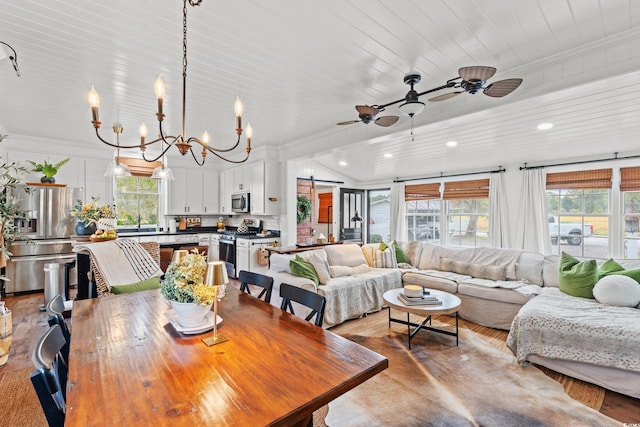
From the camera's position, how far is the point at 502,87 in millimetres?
2205

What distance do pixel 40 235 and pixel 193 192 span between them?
107 inches

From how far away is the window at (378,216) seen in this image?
7659mm

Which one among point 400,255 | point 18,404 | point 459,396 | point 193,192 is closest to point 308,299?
point 459,396

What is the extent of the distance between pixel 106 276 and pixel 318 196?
18.3ft

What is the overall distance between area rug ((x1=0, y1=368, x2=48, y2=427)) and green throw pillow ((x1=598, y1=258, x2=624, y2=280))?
5.01 meters

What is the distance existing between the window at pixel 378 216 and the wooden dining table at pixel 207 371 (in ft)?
20.2

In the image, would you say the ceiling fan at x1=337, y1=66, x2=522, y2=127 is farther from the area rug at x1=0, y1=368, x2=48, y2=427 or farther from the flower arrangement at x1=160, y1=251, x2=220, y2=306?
the area rug at x1=0, y1=368, x2=48, y2=427

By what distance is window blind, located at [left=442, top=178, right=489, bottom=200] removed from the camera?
221 inches

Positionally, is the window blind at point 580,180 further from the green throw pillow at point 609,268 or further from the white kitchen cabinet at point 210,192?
the white kitchen cabinet at point 210,192

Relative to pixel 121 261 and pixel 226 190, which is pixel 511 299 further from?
pixel 226 190

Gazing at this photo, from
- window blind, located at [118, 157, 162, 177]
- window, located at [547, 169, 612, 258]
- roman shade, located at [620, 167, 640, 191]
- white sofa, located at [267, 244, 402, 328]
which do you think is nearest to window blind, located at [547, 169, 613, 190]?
window, located at [547, 169, 612, 258]

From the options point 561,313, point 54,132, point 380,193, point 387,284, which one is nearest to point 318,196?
point 380,193

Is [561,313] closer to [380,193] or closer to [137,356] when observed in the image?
[137,356]

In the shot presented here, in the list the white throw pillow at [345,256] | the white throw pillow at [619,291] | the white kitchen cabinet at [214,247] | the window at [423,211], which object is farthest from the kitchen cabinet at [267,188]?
the white throw pillow at [619,291]
